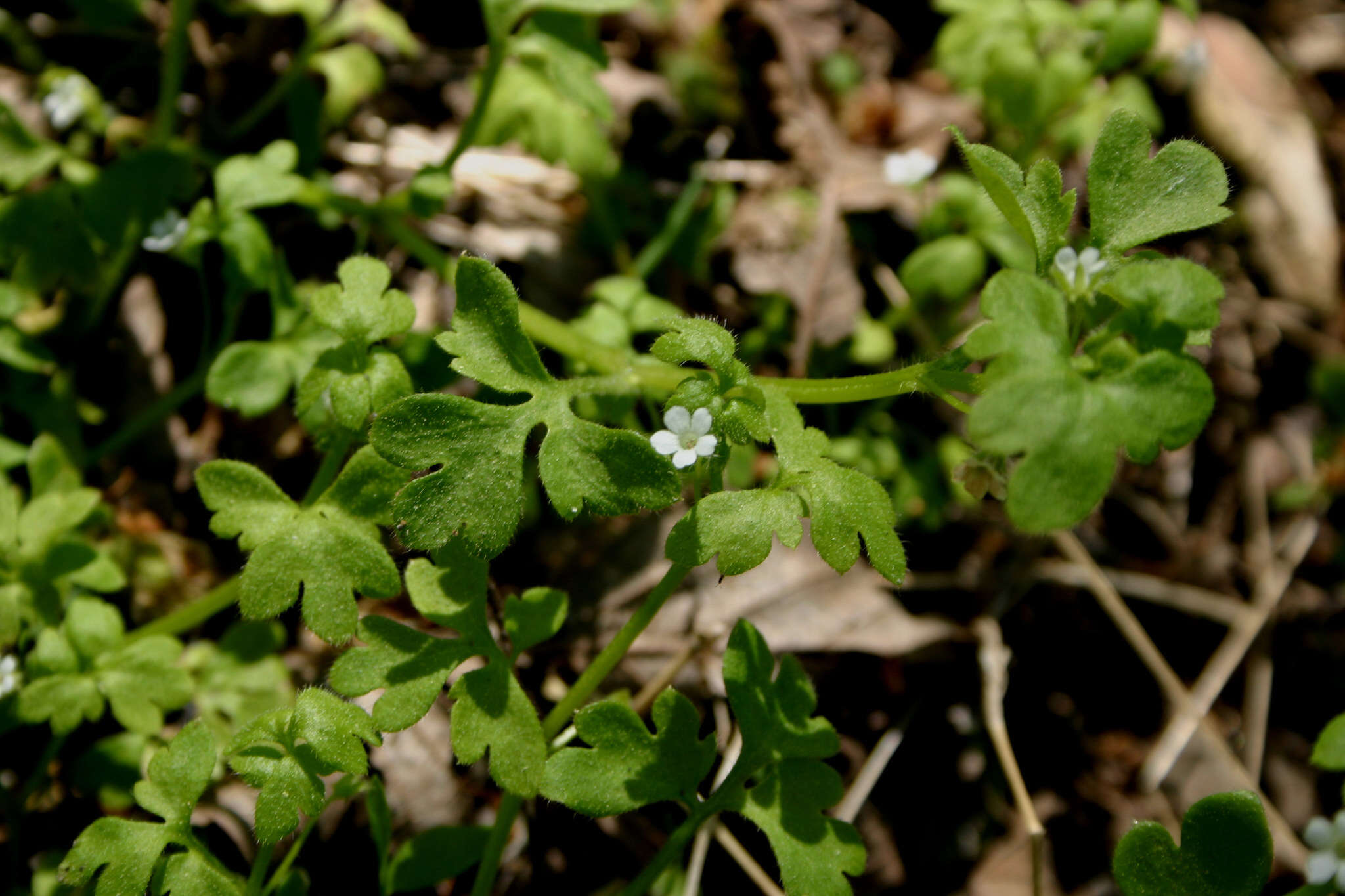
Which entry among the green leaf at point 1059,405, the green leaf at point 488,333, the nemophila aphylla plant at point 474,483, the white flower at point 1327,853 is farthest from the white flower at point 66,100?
the white flower at point 1327,853

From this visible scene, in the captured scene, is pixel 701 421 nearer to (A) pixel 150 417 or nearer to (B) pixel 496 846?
(B) pixel 496 846

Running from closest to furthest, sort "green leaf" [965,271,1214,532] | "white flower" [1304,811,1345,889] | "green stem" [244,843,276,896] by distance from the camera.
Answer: "green leaf" [965,271,1214,532], "green stem" [244,843,276,896], "white flower" [1304,811,1345,889]

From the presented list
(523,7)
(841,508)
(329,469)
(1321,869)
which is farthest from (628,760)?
(523,7)

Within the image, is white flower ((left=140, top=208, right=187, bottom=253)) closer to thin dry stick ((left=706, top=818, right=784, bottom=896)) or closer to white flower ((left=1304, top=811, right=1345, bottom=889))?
thin dry stick ((left=706, top=818, right=784, bottom=896))

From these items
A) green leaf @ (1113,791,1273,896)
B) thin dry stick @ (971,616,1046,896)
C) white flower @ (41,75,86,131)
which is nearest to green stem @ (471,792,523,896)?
green leaf @ (1113,791,1273,896)

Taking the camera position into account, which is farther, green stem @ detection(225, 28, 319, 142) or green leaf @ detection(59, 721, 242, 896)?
green stem @ detection(225, 28, 319, 142)

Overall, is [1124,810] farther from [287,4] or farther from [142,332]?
[287,4]

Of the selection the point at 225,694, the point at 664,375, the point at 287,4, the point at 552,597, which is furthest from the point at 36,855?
the point at 287,4
